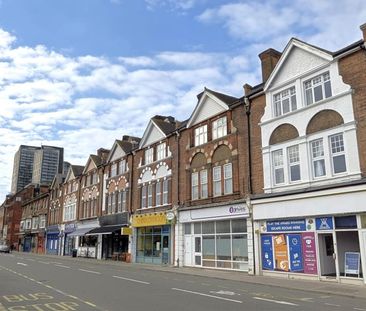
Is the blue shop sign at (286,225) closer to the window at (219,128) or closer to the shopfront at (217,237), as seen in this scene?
the shopfront at (217,237)

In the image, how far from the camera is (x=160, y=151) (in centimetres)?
3303

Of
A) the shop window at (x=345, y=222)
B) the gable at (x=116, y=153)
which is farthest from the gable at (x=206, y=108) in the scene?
the gable at (x=116, y=153)

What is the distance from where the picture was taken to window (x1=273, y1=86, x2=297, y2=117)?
21531mm

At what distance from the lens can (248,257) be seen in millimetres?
22750

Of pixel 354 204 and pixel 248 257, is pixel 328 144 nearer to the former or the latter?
pixel 354 204

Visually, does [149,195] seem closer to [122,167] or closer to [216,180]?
[122,167]

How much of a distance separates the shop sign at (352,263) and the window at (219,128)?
35.7ft

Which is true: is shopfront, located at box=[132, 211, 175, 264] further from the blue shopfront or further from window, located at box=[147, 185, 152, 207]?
the blue shopfront

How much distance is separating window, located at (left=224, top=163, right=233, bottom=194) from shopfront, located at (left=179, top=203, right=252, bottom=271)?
1077 mm

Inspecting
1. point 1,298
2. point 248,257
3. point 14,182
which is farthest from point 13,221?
point 1,298

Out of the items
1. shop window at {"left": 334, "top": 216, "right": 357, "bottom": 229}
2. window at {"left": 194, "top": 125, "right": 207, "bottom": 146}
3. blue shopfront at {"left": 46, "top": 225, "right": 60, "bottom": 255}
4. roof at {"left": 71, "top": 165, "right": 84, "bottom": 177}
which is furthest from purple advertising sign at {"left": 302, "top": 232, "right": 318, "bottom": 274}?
blue shopfront at {"left": 46, "top": 225, "right": 60, "bottom": 255}

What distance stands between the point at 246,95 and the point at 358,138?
794 cm

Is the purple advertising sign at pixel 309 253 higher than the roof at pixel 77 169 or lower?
lower

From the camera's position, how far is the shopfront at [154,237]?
2971 cm
